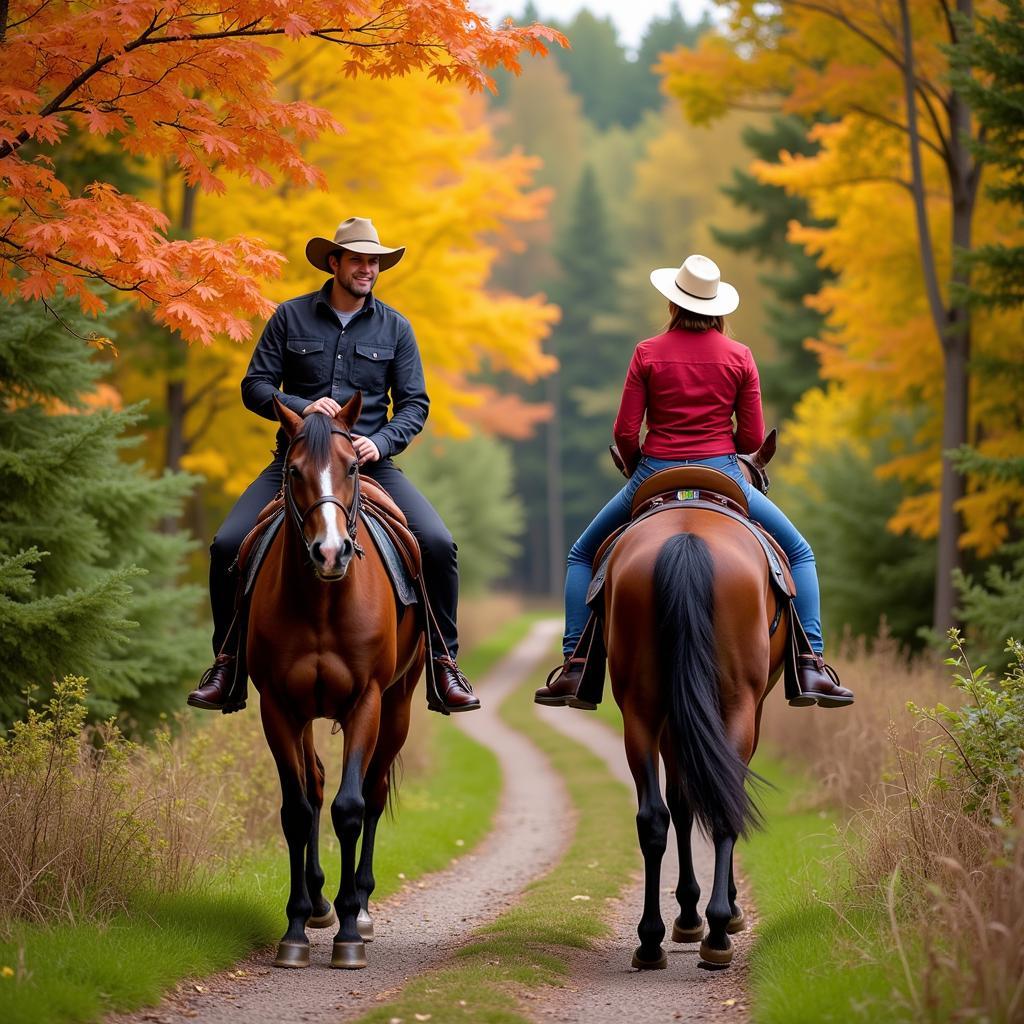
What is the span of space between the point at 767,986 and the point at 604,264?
57.8m

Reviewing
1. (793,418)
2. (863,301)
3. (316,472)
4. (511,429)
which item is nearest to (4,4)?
(316,472)

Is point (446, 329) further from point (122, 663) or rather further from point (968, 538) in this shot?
point (122, 663)

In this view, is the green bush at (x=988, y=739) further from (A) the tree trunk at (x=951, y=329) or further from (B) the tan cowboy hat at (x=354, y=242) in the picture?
(A) the tree trunk at (x=951, y=329)

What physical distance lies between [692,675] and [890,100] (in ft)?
40.0

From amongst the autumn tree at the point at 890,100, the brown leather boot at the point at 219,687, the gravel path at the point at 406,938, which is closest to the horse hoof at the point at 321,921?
the gravel path at the point at 406,938

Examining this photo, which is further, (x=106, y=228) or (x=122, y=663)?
(x=122, y=663)

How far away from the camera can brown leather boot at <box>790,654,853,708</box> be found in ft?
25.9

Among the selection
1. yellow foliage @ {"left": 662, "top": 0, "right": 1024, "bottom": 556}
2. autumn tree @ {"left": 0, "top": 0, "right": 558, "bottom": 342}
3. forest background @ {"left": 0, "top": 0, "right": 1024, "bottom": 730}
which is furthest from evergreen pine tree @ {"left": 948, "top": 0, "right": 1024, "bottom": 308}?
autumn tree @ {"left": 0, "top": 0, "right": 558, "bottom": 342}

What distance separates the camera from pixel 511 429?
45312 mm

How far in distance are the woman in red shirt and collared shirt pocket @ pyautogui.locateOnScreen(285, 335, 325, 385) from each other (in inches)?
70.1

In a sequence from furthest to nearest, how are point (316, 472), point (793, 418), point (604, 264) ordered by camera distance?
point (604, 264) < point (793, 418) < point (316, 472)

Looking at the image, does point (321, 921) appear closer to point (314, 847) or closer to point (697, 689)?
point (314, 847)

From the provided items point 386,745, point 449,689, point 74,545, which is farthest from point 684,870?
point 74,545

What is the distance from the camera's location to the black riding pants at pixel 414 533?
802 cm
